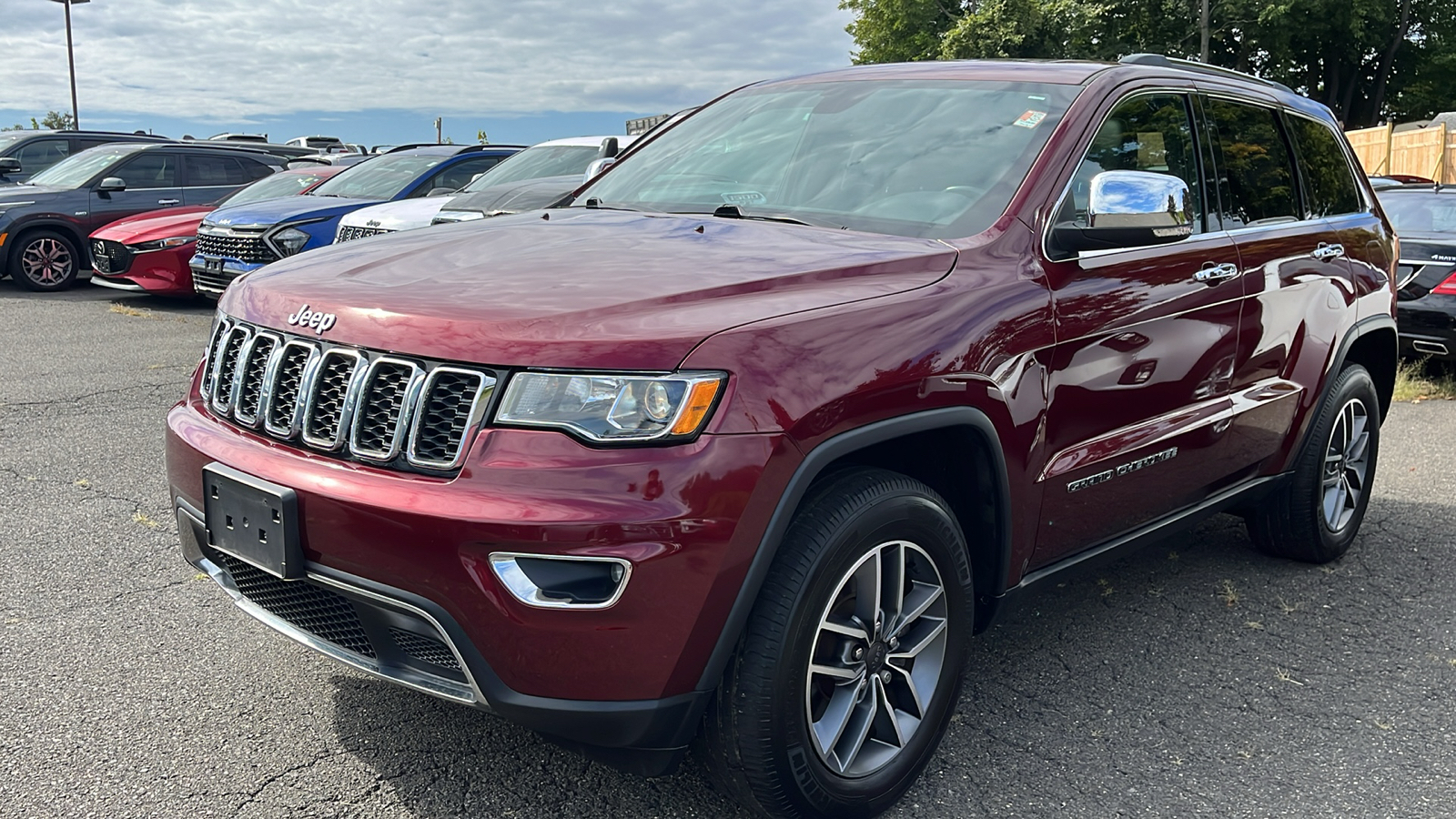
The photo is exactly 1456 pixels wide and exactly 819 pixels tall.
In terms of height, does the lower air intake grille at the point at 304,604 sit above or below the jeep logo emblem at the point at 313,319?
below

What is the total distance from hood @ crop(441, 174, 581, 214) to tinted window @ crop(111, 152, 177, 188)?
6371 millimetres

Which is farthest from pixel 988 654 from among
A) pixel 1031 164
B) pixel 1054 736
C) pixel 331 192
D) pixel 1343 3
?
pixel 1343 3

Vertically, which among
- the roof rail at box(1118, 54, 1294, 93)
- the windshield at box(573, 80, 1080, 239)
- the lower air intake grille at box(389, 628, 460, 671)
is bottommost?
the lower air intake grille at box(389, 628, 460, 671)

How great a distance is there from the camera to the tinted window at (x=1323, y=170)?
4.60 metres

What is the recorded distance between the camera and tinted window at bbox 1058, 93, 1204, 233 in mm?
3369

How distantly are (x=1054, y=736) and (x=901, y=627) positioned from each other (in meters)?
0.77

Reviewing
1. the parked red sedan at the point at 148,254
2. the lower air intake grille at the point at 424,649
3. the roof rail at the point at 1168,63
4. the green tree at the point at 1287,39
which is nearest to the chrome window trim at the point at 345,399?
the lower air intake grille at the point at 424,649

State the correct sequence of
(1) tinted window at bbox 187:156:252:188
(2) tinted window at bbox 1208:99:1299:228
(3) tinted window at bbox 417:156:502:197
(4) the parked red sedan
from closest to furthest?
1. (2) tinted window at bbox 1208:99:1299:228
2. (3) tinted window at bbox 417:156:502:197
3. (4) the parked red sedan
4. (1) tinted window at bbox 187:156:252:188

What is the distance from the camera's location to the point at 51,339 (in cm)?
977

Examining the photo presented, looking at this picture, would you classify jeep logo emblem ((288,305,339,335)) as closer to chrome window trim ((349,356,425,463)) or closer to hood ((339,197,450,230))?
chrome window trim ((349,356,425,463))

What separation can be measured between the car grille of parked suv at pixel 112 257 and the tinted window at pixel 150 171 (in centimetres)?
233

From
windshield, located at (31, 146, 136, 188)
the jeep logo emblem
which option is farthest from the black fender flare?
windshield, located at (31, 146, 136, 188)

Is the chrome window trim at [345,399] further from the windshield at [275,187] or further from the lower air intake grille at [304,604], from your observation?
the windshield at [275,187]

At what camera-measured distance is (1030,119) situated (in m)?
3.39
